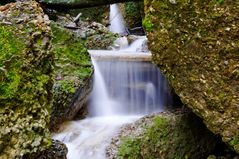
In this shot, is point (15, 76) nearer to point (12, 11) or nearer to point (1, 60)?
point (1, 60)

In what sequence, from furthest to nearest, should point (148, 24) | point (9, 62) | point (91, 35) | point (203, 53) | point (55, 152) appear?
point (91, 35)
point (148, 24)
point (203, 53)
point (55, 152)
point (9, 62)

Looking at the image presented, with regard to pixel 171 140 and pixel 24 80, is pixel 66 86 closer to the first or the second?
pixel 171 140

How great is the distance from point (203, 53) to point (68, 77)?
2.35 m

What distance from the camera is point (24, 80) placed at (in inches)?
125

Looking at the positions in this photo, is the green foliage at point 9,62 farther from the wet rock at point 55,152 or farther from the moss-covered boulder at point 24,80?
the wet rock at point 55,152

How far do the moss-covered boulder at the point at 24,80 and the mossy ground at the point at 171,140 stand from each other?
1.39 m

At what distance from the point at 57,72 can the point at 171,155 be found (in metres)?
2.17

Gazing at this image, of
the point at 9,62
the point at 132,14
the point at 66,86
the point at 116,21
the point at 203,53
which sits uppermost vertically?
the point at 9,62

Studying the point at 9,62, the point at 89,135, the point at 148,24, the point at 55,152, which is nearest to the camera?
the point at 9,62

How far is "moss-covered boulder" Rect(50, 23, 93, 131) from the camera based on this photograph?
526 cm

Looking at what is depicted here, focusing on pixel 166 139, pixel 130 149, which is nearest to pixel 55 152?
pixel 130 149

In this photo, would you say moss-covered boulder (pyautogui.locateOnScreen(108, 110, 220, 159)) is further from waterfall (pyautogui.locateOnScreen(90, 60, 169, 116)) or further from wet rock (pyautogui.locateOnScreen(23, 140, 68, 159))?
waterfall (pyautogui.locateOnScreen(90, 60, 169, 116))

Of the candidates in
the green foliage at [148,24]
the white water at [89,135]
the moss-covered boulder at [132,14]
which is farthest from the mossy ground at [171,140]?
Answer: the moss-covered boulder at [132,14]

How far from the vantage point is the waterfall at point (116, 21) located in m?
12.2
